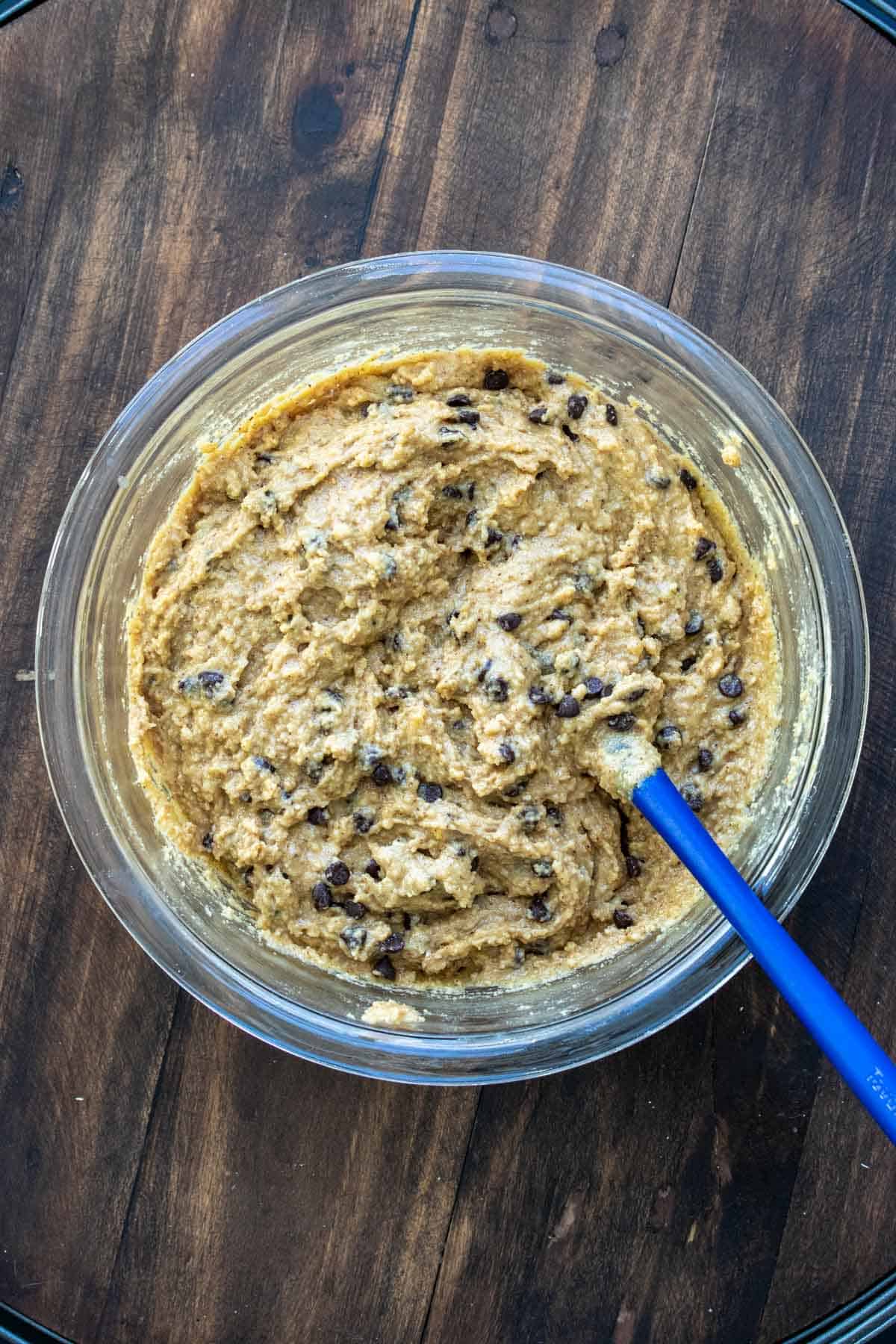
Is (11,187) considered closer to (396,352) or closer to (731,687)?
(396,352)

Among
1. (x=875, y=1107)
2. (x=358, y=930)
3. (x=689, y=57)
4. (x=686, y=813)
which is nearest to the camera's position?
(x=875, y=1107)

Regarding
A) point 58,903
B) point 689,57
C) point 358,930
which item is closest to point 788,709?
point 358,930

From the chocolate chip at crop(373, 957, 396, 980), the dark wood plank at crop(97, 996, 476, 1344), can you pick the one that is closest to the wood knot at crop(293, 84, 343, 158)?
the chocolate chip at crop(373, 957, 396, 980)

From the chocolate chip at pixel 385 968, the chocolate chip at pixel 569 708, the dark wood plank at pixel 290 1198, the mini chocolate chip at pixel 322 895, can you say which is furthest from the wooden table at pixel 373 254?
the chocolate chip at pixel 569 708

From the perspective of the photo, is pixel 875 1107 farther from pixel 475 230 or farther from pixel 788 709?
pixel 475 230

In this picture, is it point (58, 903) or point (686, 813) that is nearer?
point (686, 813)

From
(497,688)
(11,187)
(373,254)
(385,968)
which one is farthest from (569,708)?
(11,187)
